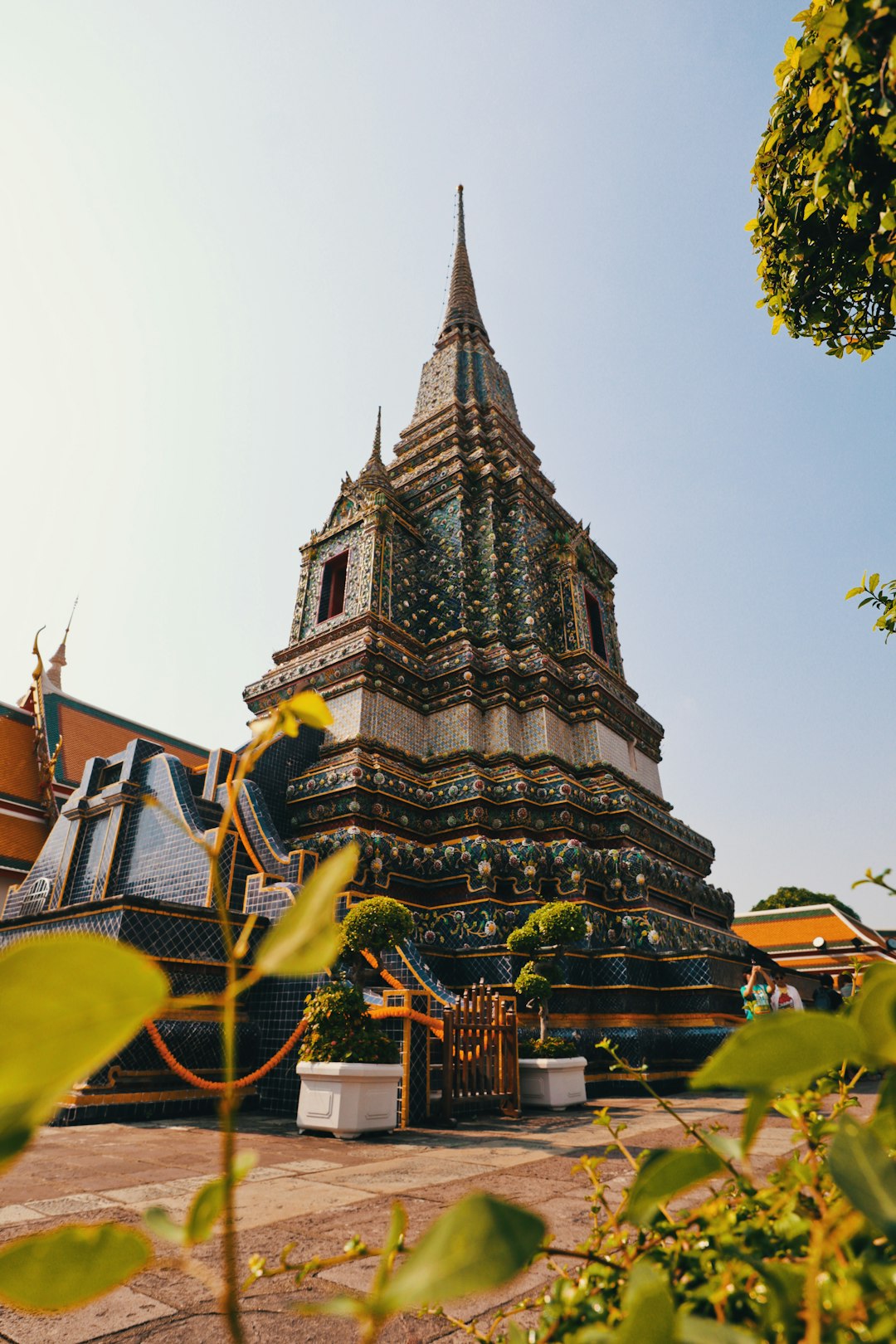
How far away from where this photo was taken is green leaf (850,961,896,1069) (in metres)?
0.52

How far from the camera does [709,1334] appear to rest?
445 mm

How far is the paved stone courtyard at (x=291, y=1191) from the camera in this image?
2.09m

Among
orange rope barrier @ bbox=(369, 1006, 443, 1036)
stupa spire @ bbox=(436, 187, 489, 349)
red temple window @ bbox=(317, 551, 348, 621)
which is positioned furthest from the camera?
stupa spire @ bbox=(436, 187, 489, 349)

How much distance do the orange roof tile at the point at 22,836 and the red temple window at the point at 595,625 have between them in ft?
39.5

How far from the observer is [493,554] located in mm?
15297

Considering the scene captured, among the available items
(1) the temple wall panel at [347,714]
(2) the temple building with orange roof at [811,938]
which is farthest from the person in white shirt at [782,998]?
(2) the temple building with orange roof at [811,938]

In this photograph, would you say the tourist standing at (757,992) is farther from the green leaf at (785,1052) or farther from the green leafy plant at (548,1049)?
the green leaf at (785,1052)

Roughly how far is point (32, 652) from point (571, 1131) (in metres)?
15.9

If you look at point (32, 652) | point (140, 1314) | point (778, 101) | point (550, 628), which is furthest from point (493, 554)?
point (140, 1314)

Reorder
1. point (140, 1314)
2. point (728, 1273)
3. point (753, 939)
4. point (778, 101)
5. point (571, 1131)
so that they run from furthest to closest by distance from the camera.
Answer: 1. point (753, 939)
2. point (571, 1131)
3. point (778, 101)
4. point (140, 1314)
5. point (728, 1273)

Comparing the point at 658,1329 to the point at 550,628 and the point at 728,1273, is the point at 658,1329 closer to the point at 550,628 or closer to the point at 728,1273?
the point at 728,1273

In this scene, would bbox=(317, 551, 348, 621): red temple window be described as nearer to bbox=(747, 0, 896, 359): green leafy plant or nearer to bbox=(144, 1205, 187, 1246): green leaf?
bbox=(747, 0, 896, 359): green leafy plant

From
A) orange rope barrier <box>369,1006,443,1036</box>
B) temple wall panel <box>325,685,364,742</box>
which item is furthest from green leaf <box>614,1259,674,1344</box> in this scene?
temple wall panel <box>325,685,364,742</box>

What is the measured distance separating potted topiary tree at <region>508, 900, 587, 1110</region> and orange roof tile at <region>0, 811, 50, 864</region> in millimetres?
10976
